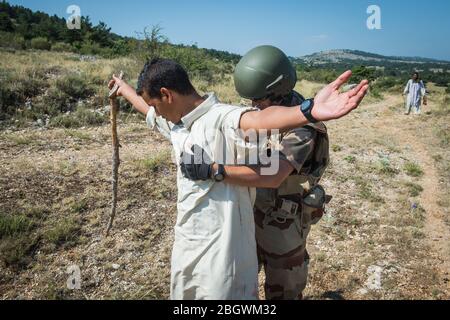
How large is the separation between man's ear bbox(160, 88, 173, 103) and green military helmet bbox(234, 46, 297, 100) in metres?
0.84

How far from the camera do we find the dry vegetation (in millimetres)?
3393

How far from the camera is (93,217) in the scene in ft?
14.0

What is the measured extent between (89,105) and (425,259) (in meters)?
8.37

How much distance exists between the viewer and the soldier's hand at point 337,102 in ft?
3.82

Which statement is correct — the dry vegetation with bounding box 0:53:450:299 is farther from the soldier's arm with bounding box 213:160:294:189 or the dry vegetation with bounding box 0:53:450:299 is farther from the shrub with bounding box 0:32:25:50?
the shrub with bounding box 0:32:25:50

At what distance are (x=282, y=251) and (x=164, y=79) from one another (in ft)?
4.29

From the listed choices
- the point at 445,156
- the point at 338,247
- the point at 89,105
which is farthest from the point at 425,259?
the point at 89,105

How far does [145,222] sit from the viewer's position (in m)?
4.33

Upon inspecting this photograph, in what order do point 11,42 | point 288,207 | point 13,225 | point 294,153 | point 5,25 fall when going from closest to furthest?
point 294,153, point 288,207, point 13,225, point 11,42, point 5,25

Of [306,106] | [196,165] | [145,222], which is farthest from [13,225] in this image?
[306,106]

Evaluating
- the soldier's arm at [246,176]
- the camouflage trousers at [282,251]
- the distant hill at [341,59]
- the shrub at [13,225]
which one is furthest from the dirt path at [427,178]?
the distant hill at [341,59]

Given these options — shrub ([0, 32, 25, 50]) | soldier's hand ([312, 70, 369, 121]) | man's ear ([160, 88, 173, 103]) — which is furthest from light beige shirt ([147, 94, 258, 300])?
shrub ([0, 32, 25, 50])

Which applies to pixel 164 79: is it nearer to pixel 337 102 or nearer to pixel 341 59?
pixel 337 102
